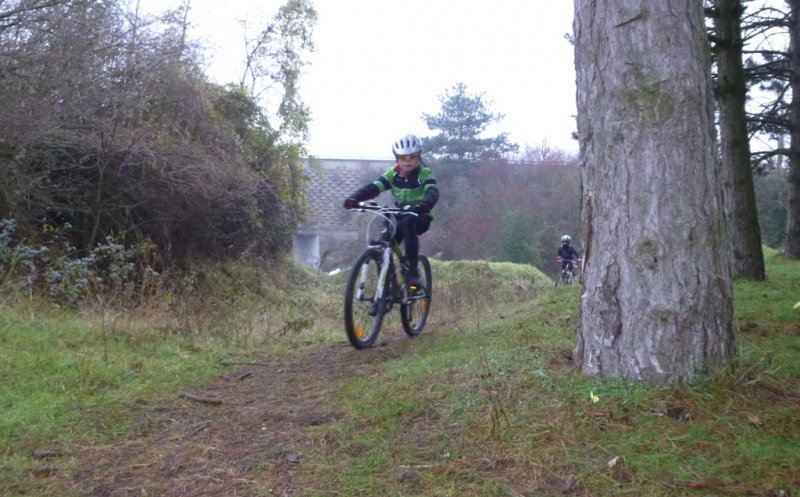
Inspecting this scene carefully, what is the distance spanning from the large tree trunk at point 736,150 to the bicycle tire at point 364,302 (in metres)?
4.69

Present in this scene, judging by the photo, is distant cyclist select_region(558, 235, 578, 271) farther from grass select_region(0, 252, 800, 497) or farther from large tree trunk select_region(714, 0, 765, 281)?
grass select_region(0, 252, 800, 497)

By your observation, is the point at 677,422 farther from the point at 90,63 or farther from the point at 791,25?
the point at 791,25

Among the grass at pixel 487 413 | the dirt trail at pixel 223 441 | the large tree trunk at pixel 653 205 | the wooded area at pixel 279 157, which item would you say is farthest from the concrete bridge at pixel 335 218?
the large tree trunk at pixel 653 205

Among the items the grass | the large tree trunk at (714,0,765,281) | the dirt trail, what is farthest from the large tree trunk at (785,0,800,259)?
the dirt trail

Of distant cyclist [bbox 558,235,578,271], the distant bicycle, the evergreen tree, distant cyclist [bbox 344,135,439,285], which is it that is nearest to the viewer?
distant cyclist [bbox 344,135,439,285]

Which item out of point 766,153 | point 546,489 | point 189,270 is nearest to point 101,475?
point 546,489

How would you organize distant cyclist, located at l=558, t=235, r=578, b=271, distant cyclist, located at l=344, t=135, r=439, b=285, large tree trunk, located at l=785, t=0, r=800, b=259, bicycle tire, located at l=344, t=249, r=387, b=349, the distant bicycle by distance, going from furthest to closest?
distant cyclist, located at l=558, t=235, r=578, b=271
the distant bicycle
large tree trunk, located at l=785, t=0, r=800, b=259
distant cyclist, located at l=344, t=135, r=439, b=285
bicycle tire, located at l=344, t=249, r=387, b=349

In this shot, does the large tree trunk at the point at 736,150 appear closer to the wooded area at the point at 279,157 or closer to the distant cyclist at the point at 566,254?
the wooded area at the point at 279,157

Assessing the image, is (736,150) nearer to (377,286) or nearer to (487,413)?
(377,286)

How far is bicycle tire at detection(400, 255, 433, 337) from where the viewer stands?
766cm

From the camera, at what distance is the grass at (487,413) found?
322 centimetres

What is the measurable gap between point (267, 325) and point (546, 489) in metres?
6.46

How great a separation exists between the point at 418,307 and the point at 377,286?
1.11 m

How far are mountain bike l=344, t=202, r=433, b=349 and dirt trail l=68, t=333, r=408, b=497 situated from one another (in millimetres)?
821
